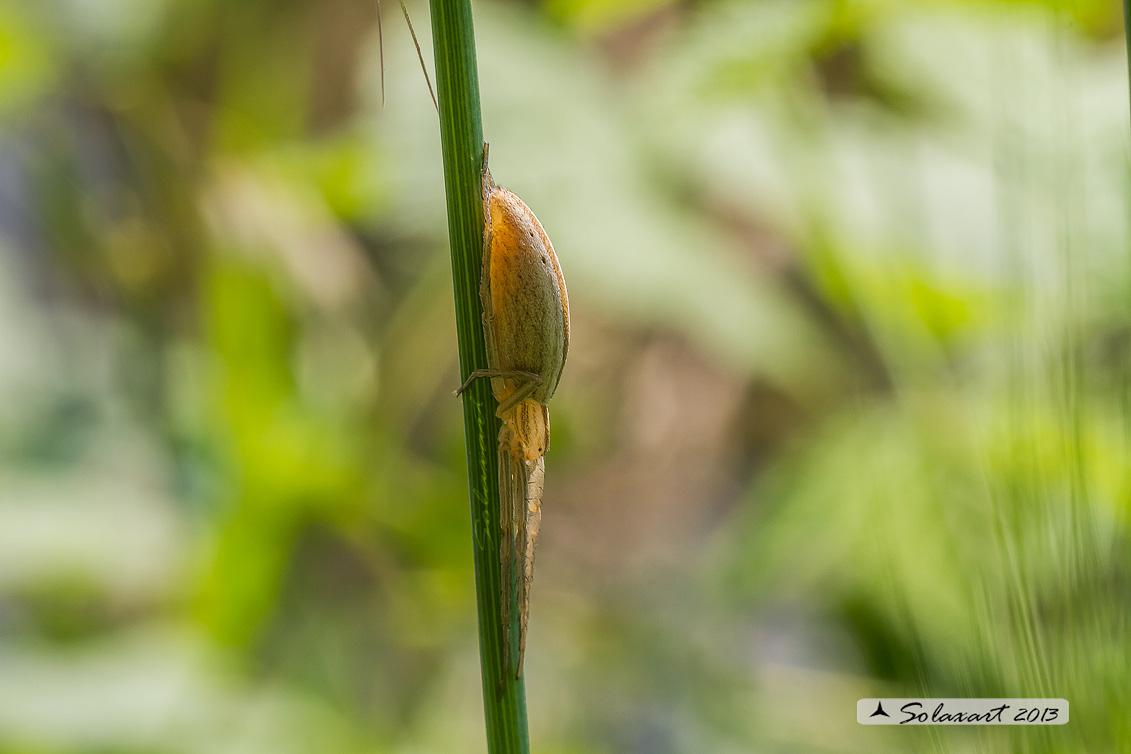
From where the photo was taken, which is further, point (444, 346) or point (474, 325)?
point (444, 346)

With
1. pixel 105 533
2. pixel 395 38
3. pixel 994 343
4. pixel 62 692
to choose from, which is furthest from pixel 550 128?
pixel 62 692

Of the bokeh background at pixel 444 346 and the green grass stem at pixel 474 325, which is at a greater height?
the bokeh background at pixel 444 346

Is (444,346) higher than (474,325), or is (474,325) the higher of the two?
(444,346)

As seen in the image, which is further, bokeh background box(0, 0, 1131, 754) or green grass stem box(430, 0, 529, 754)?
bokeh background box(0, 0, 1131, 754)

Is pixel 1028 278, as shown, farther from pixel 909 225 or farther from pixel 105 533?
pixel 105 533

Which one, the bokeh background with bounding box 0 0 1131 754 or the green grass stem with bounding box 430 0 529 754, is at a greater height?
the bokeh background with bounding box 0 0 1131 754

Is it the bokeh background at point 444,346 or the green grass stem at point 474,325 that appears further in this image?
the bokeh background at point 444,346

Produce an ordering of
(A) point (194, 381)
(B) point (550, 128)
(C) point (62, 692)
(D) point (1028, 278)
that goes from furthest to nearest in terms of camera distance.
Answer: (A) point (194, 381) < (B) point (550, 128) < (C) point (62, 692) < (D) point (1028, 278)

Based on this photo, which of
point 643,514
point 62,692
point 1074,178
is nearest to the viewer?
point 1074,178
